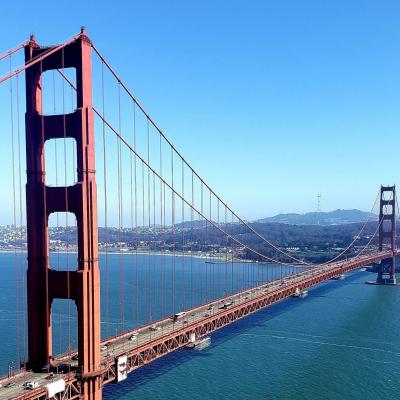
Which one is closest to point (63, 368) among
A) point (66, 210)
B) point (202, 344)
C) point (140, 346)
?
point (140, 346)

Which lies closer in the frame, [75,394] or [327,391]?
[75,394]

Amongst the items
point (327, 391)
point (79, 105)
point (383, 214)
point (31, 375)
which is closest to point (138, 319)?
point (327, 391)

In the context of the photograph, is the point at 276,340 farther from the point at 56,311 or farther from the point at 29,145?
the point at 29,145

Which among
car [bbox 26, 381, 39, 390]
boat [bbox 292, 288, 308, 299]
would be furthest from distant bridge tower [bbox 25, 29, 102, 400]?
boat [bbox 292, 288, 308, 299]

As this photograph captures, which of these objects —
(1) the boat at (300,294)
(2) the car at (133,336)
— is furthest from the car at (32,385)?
(1) the boat at (300,294)

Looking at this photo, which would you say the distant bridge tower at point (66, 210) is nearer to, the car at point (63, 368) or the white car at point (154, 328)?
the car at point (63, 368)

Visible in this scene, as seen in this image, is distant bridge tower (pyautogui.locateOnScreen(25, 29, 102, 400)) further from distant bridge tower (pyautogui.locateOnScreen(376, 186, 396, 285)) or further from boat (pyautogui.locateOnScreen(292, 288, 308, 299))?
distant bridge tower (pyautogui.locateOnScreen(376, 186, 396, 285))

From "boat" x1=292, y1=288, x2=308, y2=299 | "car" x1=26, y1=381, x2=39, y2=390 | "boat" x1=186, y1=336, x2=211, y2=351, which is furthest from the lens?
"boat" x1=292, y1=288, x2=308, y2=299

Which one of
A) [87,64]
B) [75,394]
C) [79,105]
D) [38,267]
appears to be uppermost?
[87,64]

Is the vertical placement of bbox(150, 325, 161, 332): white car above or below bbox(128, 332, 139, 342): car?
below
